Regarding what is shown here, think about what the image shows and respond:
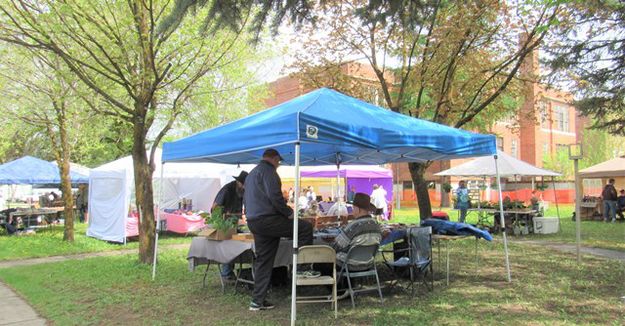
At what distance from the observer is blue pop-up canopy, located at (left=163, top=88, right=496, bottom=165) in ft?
17.2

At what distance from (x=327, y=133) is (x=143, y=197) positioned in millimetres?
5340

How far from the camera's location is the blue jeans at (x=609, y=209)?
19.7 meters

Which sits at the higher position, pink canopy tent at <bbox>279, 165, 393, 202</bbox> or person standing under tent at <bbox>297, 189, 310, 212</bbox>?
pink canopy tent at <bbox>279, 165, 393, 202</bbox>

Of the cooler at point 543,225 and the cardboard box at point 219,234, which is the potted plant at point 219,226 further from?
the cooler at point 543,225

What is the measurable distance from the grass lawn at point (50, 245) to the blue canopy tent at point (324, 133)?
6.42 meters

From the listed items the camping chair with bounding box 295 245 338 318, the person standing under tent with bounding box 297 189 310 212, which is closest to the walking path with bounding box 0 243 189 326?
the camping chair with bounding box 295 245 338 318

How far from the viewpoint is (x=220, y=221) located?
21.2 ft

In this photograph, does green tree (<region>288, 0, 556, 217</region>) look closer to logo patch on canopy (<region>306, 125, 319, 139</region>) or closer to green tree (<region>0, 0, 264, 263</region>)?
green tree (<region>0, 0, 264, 263</region>)

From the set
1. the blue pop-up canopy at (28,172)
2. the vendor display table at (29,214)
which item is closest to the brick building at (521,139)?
the blue pop-up canopy at (28,172)

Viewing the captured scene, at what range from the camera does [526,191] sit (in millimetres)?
31719

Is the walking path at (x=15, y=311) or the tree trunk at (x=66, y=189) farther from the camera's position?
the tree trunk at (x=66, y=189)

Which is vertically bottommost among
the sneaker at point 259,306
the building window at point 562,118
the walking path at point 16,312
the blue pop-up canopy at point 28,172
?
the walking path at point 16,312

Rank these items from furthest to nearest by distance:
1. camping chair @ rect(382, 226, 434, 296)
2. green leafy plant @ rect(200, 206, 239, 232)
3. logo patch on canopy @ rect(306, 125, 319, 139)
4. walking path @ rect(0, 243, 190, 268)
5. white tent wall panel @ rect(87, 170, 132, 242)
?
white tent wall panel @ rect(87, 170, 132, 242) → walking path @ rect(0, 243, 190, 268) → green leafy plant @ rect(200, 206, 239, 232) → camping chair @ rect(382, 226, 434, 296) → logo patch on canopy @ rect(306, 125, 319, 139)

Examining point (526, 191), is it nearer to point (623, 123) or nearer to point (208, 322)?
point (623, 123)
